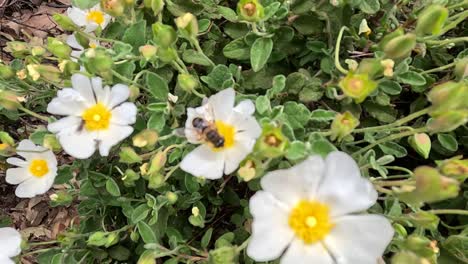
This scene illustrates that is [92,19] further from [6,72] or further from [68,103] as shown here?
[68,103]

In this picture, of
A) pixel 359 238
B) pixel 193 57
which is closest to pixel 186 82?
pixel 193 57

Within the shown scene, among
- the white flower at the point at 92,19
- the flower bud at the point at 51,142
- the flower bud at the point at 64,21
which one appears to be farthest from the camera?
the white flower at the point at 92,19

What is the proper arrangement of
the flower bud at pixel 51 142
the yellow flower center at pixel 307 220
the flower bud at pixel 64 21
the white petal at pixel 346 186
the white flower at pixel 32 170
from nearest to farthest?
the white petal at pixel 346 186 → the yellow flower center at pixel 307 220 → the flower bud at pixel 51 142 → the flower bud at pixel 64 21 → the white flower at pixel 32 170

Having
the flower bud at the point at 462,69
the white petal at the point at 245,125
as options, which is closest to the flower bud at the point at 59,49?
the white petal at the point at 245,125

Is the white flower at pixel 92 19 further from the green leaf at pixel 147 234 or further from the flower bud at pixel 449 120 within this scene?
the flower bud at pixel 449 120

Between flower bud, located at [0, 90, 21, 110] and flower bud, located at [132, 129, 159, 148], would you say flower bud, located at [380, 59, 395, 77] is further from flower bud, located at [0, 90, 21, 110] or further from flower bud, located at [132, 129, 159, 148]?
flower bud, located at [0, 90, 21, 110]

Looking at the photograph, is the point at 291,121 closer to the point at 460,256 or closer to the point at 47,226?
the point at 460,256
